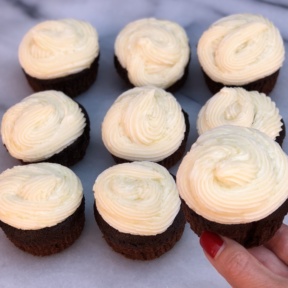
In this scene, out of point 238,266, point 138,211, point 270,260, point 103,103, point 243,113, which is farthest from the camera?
point 103,103

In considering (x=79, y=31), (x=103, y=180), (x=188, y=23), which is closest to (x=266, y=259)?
(x=103, y=180)

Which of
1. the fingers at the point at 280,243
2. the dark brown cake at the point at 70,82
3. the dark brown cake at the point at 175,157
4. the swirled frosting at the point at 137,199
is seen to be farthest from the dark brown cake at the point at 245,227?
the dark brown cake at the point at 70,82

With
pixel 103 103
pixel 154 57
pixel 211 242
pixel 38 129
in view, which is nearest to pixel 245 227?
pixel 211 242

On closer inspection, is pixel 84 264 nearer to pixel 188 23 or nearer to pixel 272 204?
pixel 272 204

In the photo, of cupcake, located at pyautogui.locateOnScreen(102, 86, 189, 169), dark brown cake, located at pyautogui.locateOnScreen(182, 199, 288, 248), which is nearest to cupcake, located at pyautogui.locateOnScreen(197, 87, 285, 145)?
cupcake, located at pyautogui.locateOnScreen(102, 86, 189, 169)

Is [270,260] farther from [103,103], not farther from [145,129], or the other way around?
[103,103]

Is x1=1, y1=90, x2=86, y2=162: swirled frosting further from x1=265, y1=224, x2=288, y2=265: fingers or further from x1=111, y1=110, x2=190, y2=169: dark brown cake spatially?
x1=265, y1=224, x2=288, y2=265: fingers

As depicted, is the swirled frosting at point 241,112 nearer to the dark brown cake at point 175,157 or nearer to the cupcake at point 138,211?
the dark brown cake at point 175,157
